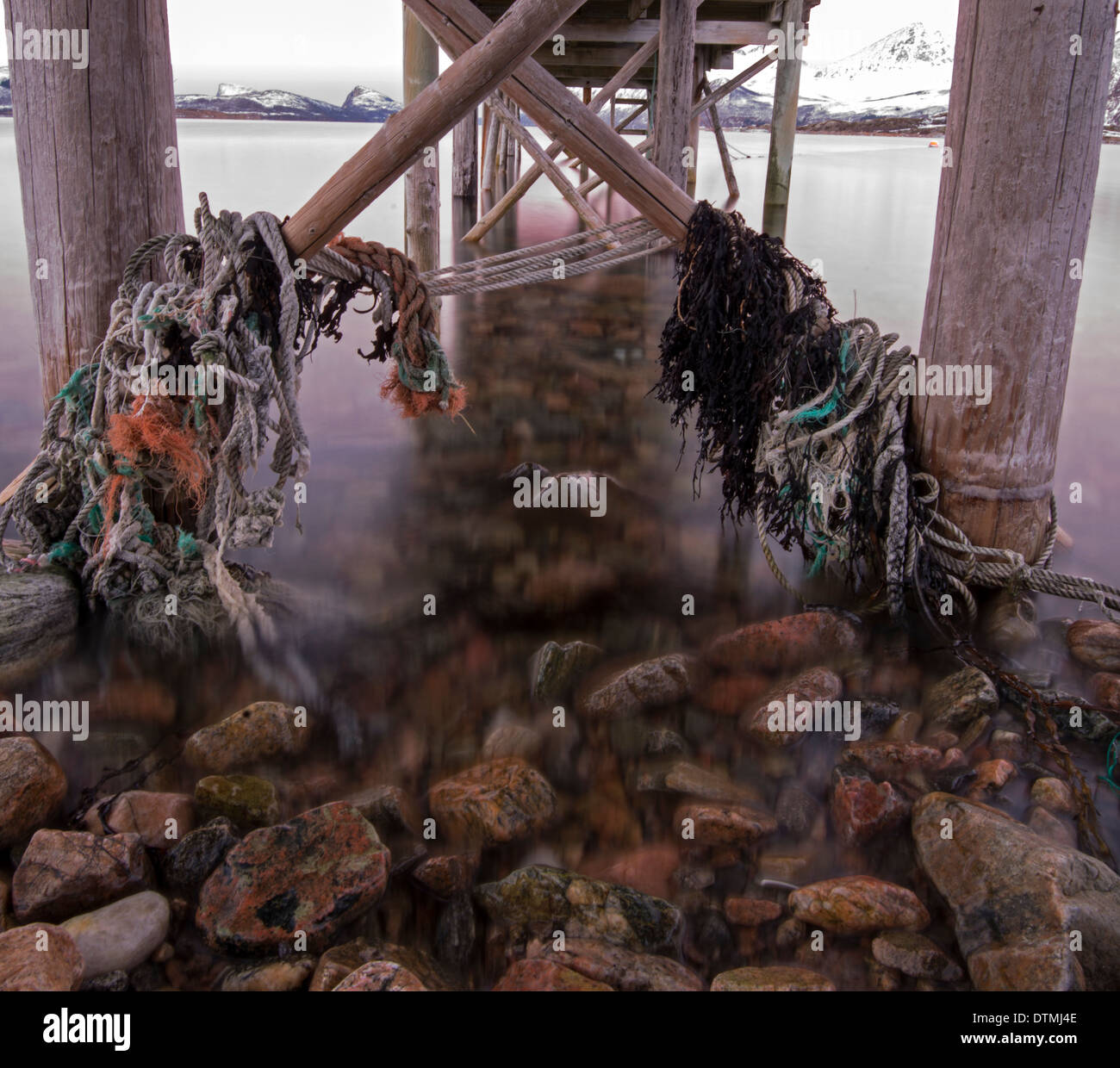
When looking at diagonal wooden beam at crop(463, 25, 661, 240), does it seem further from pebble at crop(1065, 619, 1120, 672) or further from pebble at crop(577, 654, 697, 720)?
pebble at crop(577, 654, 697, 720)

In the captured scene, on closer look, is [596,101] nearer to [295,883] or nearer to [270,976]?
[295,883]

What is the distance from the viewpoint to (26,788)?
7.94 feet

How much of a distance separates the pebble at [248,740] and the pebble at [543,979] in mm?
1064

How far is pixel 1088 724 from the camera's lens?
9.44 feet

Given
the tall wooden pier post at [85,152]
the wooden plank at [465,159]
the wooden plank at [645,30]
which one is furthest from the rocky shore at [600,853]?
the wooden plank at [465,159]

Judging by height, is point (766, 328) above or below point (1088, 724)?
above

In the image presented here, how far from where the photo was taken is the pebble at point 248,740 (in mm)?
2730

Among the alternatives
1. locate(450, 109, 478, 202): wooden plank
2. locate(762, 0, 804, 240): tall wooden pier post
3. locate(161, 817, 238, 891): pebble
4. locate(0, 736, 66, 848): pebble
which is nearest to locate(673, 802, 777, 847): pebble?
locate(161, 817, 238, 891): pebble

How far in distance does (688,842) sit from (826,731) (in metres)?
0.67

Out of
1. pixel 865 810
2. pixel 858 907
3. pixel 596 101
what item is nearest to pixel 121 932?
pixel 858 907

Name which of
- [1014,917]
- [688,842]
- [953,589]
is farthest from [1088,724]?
[688,842]

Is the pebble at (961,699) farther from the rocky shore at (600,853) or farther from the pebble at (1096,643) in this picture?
the pebble at (1096,643)

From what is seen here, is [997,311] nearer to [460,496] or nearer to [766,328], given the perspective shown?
[766,328]

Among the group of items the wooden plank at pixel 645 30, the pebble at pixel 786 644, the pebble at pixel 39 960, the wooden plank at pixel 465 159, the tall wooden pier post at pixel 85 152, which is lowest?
the pebble at pixel 39 960
